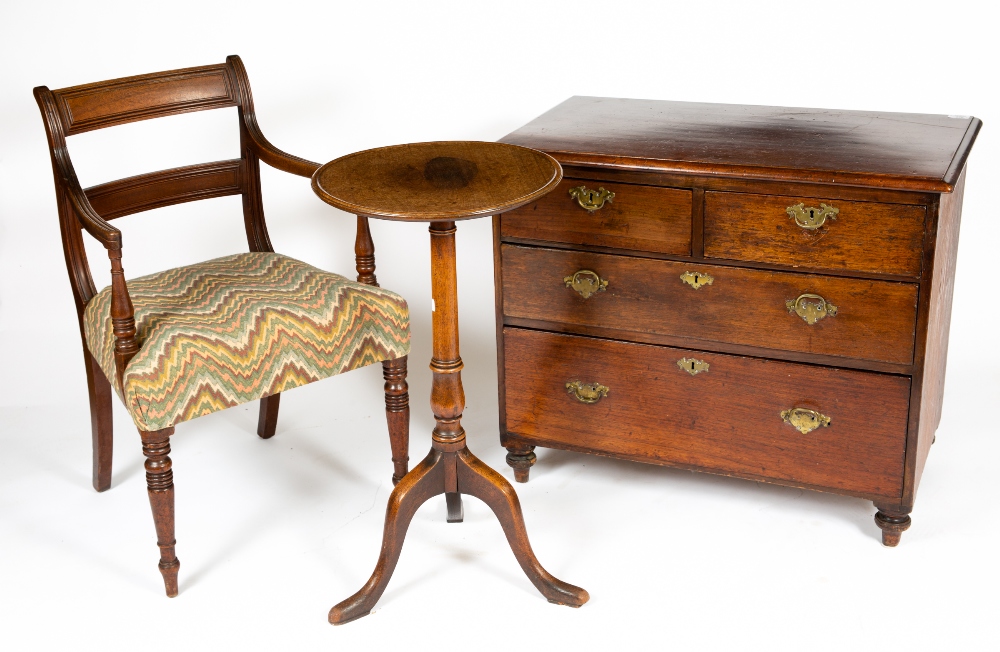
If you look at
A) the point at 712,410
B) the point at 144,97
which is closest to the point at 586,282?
the point at 712,410

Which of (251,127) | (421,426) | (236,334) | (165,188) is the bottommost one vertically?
(421,426)

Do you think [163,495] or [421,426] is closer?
[163,495]

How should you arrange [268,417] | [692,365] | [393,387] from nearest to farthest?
[692,365], [393,387], [268,417]

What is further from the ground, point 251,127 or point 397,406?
point 251,127

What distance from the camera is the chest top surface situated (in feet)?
9.30

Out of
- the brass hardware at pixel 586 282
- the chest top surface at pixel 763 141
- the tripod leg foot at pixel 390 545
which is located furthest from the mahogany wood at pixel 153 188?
the chest top surface at pixel 763 141

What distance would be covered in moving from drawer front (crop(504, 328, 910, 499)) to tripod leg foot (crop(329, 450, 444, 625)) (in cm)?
49

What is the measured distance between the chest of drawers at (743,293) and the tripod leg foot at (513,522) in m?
0.45

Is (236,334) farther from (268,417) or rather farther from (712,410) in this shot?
(712,410)

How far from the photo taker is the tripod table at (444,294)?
271 cm

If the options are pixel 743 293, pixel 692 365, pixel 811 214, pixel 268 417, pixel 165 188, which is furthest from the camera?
pixel 268 417

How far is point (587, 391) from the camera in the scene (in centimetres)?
327

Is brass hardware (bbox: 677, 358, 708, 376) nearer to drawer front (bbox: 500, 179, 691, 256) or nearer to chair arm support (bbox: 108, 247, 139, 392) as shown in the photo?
drawer front (bbox: 500, 179, 691, 256)

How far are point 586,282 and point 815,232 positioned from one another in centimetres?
Answer: 56
